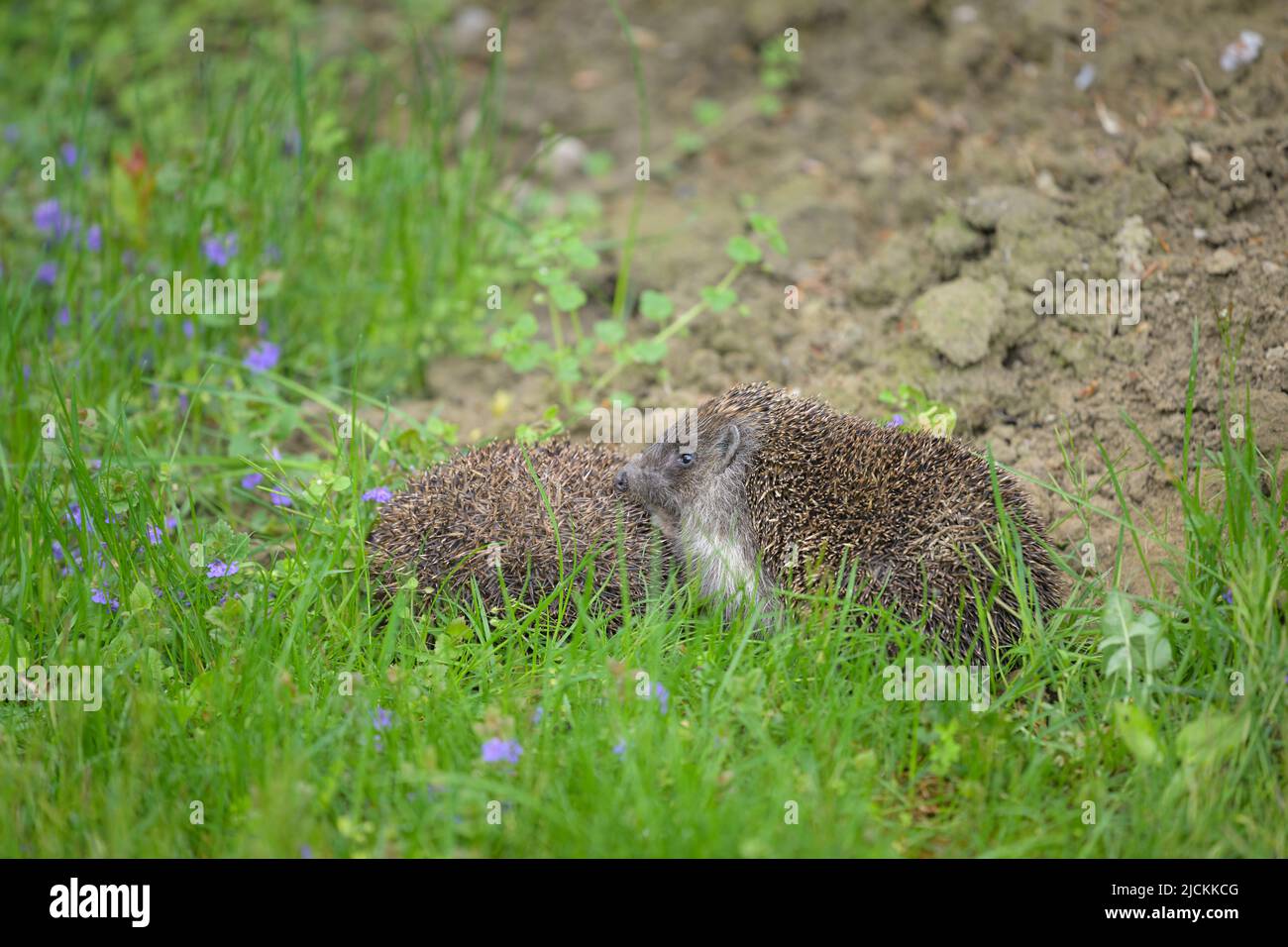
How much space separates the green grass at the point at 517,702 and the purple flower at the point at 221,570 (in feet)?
0.15

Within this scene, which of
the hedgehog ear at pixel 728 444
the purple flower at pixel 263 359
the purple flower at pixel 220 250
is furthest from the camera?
the purple flower at pixel 220 250

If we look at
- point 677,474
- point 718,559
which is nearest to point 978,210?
point 677,474

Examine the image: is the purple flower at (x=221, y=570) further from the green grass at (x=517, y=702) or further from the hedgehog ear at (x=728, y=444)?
the hedgehog ear at (x=728, y=444)

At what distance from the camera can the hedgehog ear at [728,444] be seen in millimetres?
5168

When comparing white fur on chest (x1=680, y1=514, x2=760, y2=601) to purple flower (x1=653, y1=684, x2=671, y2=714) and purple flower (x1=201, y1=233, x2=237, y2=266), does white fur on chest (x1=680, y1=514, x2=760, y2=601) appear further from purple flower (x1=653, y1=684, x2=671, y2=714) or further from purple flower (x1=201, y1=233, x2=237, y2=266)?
purple flower (x1=201, y1=233, x2=237, y2=266)

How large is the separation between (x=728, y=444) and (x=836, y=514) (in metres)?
0.70

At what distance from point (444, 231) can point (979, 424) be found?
3561 millimetres

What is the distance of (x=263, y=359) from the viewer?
20.5ft

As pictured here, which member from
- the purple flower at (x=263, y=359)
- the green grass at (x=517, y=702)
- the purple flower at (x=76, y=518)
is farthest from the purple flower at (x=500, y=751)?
the purple flower at (x=263, y=359)

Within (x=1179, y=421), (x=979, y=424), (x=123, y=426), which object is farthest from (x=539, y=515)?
(x=1179, y=421)

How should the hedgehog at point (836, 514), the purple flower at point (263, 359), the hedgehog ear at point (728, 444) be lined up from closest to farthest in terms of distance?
1. the hedgehog at point (836, 514)
2. the hedgehog ear at point (728, 444)
3. the purple flower at point (263, 359)

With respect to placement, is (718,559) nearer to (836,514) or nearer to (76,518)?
(836,514)

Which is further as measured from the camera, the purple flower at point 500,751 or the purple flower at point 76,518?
the purple flower at point 76,518

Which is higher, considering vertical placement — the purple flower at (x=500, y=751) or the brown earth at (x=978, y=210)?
the brown earth at (x=978, y=210)
